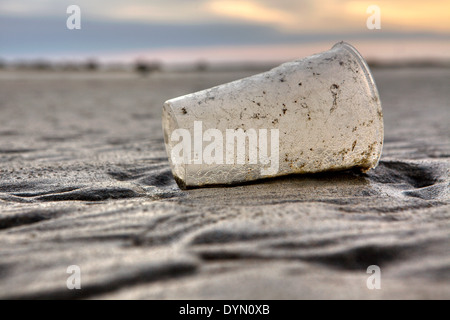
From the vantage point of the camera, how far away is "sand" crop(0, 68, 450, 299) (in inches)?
49.8

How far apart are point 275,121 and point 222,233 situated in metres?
0.78

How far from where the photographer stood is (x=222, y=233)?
5.27ft

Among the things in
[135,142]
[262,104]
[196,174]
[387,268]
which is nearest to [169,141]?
[196,174]

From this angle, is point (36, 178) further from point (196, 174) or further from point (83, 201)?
point (196, 174)

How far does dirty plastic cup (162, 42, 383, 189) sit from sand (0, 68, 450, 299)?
111 millimetres

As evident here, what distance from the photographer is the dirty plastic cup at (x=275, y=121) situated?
2.18 metres

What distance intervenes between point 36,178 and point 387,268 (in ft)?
6.19

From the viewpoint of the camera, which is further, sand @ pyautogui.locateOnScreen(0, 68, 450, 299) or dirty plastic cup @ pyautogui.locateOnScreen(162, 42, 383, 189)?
dirty plastic cup @ pyautogui.locateOnScreen(162, 42, 383, 189)

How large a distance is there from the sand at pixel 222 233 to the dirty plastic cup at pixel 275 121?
0.37ft

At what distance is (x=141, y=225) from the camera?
67.1 inches

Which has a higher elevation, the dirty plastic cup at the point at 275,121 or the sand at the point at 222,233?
the dirty plastic cup at the point at 275,121

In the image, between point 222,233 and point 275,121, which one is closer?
point 222,233

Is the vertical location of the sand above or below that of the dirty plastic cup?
below
